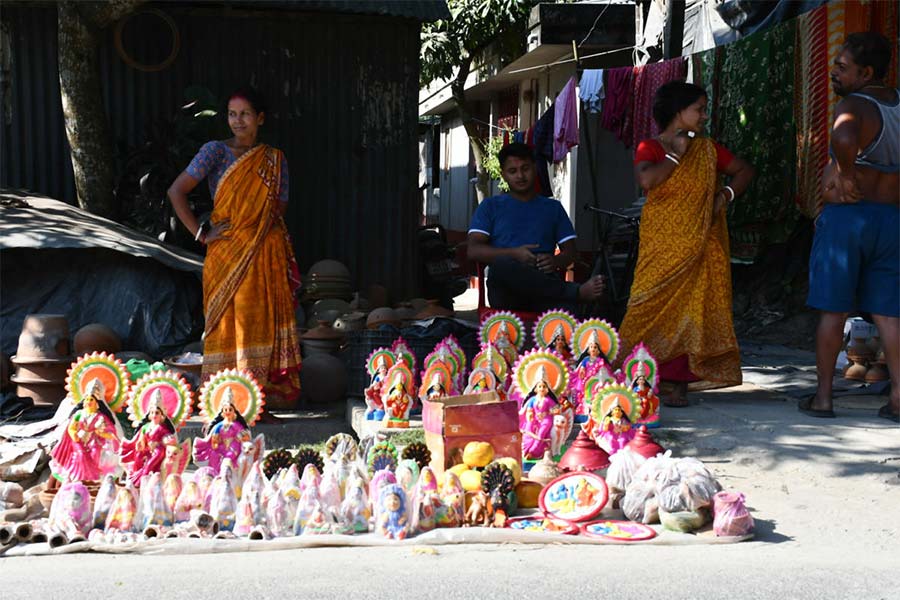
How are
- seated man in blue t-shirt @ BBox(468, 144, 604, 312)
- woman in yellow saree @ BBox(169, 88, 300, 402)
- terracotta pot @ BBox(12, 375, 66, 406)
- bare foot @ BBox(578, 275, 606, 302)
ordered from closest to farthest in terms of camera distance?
1. woman in yellow saree @ BBox(169, 88, 300, 402)
2. bare foot @ BBox(578, 275, 606, 302)
3. seated man in blue t-shirt @ BBox(468, 144, 604, 312)
4. terracotta pot @ BBox(12, 375, 66, 406)

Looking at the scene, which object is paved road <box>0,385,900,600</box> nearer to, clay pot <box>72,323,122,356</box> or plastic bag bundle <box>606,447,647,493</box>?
plastic bag bundle <box>606,447,647,493</box>

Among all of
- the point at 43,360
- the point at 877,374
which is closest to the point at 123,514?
the point at 43,360

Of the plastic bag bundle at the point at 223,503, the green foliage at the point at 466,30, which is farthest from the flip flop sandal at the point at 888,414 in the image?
the green foliage at the point at 466,30

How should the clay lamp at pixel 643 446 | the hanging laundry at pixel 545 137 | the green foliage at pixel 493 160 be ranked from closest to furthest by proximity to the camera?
the clay lamp at pixel 643 446
the hanging laundry at pixel 545 137
the green foliage at pixel 493 160

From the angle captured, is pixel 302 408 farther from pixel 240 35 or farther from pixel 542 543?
pixel 240 35

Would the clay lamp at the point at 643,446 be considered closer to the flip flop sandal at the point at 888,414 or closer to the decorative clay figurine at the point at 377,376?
the decorative clay figurine at the point at 377,376

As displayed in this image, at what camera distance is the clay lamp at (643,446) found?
4.73m

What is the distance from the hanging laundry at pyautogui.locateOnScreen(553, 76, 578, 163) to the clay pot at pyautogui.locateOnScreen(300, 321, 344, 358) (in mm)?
4164

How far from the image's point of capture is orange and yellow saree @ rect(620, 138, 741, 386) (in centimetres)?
599

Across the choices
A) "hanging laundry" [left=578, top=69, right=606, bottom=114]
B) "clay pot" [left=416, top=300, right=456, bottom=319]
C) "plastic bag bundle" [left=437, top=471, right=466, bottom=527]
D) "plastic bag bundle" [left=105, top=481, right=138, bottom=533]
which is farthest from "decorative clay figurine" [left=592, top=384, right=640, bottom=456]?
"hanging laundry" [left=578, top=69, right=606, bottom=114]

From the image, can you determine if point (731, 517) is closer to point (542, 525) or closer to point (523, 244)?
point (542, 525)

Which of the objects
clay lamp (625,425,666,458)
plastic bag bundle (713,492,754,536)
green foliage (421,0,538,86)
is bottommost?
plastic bag bundle (713,492,754,536)

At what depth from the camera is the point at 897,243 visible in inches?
220

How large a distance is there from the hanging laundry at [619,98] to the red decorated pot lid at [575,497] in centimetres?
591
